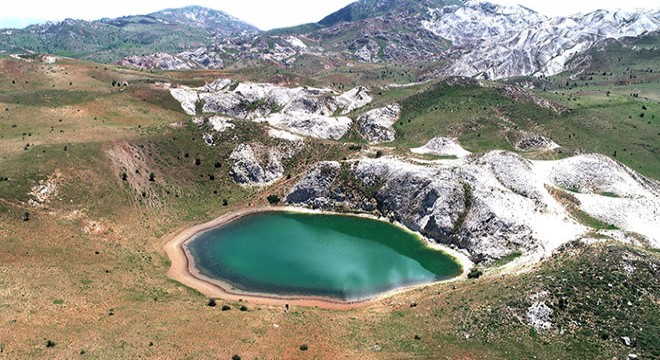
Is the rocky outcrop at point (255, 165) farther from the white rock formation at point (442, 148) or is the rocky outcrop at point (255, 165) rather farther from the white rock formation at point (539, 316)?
the white rock formation at point (539, 316)

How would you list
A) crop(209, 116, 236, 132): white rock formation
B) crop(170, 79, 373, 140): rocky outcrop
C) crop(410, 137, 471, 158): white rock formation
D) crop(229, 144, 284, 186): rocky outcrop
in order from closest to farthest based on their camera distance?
crop(229, 144, 284, 186): rocky outcrop < crop(410, 137, 471, 158): white rock formation < crop(209, 116, 236, 132): white rock formation < crop(170, 79, 373, 140): rocky outcrop

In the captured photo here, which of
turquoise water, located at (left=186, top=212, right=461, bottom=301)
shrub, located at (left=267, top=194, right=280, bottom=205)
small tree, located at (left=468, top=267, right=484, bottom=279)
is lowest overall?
turquoise water, located at (left=186, top=212, right=461, bottom=301)

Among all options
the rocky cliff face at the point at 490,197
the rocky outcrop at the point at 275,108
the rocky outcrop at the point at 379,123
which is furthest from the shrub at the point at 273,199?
the rocky outcrop at the point at 379,123

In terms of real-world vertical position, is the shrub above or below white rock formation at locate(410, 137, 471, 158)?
below

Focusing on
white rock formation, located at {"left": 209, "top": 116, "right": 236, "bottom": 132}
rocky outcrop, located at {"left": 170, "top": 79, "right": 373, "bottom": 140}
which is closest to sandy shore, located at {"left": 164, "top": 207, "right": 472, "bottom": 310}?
white rock formation, located at {"left": 209, "top": 116, "right": 236, "bottom": 132}

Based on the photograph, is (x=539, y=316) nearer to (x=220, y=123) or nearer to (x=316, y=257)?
(x=316, y=257)

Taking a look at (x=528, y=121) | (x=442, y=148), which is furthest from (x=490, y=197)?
(x=528, y=121)

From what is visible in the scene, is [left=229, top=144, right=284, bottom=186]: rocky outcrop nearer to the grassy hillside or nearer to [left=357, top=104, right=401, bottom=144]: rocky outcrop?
the grassy hillside
